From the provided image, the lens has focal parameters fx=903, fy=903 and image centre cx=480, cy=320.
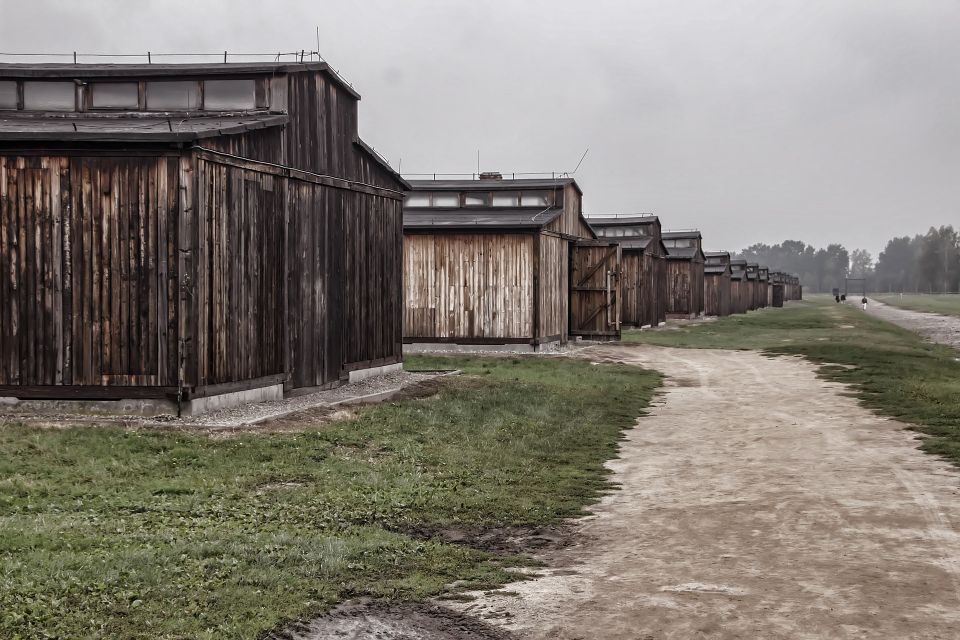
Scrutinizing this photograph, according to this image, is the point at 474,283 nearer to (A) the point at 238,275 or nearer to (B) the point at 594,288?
(B) the point at 594,288

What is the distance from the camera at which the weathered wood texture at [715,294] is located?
77.9 meters

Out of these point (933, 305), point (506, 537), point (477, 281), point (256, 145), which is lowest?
point (506, 537)

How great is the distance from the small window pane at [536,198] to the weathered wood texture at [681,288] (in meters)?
31.6

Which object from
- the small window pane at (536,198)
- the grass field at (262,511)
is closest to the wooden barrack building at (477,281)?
the small window pane at (536,198)

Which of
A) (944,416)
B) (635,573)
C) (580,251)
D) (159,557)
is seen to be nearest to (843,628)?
(635,573)

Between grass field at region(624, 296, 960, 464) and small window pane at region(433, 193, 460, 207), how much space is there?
10316 millimetres

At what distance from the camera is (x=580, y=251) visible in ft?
120

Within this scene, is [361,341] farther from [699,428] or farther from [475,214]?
[475,214]

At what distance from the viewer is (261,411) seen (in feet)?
53.9

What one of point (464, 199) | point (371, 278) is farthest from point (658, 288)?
point (371, 278)

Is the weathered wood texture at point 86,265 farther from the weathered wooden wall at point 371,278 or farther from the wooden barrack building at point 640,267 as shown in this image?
the wooden barrack building at point 640,267

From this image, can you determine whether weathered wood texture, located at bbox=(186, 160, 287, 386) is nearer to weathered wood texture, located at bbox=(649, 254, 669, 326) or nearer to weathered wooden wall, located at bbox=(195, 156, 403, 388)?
weathered wooden wall, located at bbox=(195, 156, 403, 388)

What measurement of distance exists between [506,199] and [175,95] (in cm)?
2058

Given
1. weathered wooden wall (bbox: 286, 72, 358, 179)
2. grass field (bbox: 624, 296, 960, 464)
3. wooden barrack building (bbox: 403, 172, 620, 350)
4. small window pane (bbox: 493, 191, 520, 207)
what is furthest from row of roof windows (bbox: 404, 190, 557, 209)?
weathered wooden wall (bbox: 286, 72, 358, 179)
